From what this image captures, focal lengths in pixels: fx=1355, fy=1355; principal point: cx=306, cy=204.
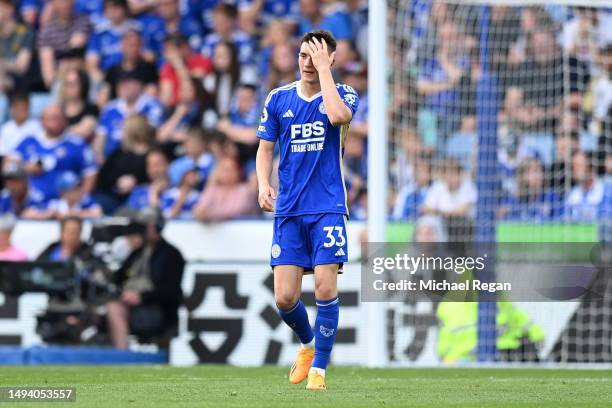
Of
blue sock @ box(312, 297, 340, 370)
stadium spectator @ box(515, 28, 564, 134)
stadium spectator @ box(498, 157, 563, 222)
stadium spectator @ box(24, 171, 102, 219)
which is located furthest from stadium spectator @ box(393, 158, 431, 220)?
blue sock @ box(312, 297, 340, 370)

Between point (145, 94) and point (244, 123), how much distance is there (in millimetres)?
1756

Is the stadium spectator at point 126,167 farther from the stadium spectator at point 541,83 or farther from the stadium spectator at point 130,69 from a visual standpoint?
the stadium spectator at point 541,83

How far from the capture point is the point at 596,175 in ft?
49.2

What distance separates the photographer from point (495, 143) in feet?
50.0

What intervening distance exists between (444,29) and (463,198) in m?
2.11

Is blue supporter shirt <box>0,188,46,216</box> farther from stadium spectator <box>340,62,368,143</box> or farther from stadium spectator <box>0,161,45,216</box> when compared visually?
stadium spectator <box>340,62,368,143</box>

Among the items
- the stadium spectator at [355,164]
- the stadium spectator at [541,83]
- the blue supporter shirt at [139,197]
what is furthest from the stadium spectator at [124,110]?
the stadium spectator at [541,83]

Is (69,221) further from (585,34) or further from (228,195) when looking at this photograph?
(585,34)

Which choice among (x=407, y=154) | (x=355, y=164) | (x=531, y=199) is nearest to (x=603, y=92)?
(x=531, y=199)

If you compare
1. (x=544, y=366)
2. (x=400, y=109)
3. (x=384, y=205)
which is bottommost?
(x=544, y=366)

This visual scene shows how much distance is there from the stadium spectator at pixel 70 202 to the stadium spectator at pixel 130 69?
1613 millimetres

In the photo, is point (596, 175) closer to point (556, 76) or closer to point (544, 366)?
point (556, 76)

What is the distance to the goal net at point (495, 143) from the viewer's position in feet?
46.6

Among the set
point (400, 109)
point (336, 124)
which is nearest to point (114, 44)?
point (400, 109)
